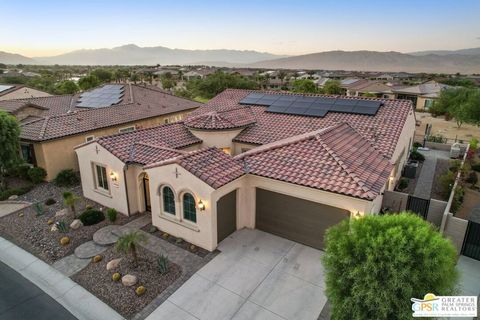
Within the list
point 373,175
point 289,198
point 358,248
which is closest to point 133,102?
point 289,198

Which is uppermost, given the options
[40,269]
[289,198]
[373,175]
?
[373,175]

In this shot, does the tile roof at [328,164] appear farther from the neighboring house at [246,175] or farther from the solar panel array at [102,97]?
the solar panel array at [102,97]

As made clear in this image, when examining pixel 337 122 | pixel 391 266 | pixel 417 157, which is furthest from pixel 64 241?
pixel 417 157

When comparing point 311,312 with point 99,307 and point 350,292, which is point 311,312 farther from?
point 99,307

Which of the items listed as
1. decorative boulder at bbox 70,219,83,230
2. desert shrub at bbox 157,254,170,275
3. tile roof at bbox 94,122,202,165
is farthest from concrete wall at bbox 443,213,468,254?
decorative boulder at bbox 70,219,83,230

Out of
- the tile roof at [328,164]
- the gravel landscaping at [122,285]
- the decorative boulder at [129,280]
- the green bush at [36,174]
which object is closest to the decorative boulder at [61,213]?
the gravel landscaping at [122,285]

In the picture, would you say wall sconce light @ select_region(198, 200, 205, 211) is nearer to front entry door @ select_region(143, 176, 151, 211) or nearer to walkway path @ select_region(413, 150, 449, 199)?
front entry door @ select_region(143, 176, 151, 211)
